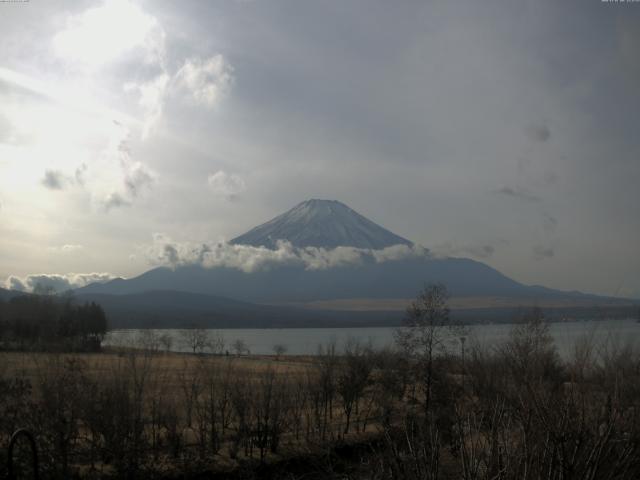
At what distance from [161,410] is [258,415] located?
3.29m

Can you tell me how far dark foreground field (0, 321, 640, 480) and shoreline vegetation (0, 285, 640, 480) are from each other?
0.12ft

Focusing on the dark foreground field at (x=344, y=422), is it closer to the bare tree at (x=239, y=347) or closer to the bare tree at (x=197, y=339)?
the bare tree at (x=239, y=347)

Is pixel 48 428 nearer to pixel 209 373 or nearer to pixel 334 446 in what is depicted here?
pixel 209 373

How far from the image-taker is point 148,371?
17.7m

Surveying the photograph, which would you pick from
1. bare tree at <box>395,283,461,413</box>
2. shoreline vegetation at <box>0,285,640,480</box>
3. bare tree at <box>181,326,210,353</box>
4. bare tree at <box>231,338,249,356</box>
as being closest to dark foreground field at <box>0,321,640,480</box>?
shoreline vegetation at <box>0,285,640,480</box>

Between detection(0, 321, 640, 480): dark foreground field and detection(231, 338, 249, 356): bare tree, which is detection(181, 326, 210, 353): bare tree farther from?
detection(0, 321, 640, 480): dark foreground field

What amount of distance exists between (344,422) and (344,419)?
1357mm

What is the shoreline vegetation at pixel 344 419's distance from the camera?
17.3 ft

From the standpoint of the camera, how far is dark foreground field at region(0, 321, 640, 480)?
525cm

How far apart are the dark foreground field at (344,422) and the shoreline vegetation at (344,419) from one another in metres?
0.04

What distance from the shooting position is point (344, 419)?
2767cm

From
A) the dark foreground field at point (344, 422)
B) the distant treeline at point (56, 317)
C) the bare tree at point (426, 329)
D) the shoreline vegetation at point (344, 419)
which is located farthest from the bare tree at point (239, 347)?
the dark foreground field at point (344, 422)

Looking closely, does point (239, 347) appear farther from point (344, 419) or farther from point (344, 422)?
point (344, 422)

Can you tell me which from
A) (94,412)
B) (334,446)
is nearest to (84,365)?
(94,412)
